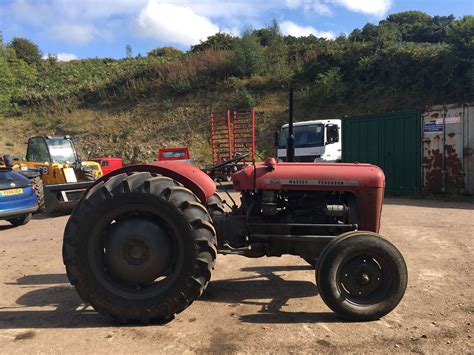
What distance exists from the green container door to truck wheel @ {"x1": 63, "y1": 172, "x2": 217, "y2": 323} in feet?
37.5

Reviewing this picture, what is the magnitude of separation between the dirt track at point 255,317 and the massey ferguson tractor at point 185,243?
24cm

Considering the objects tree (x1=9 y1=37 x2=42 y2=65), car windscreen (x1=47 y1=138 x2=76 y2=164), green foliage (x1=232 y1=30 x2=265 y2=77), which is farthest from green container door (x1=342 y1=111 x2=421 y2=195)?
tree (x1=9 y1=37 x2=42 y2=65)

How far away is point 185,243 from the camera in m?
4.10

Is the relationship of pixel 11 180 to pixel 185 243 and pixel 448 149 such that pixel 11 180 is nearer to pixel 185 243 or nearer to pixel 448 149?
pixel 185 243

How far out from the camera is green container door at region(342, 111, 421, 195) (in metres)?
14.0

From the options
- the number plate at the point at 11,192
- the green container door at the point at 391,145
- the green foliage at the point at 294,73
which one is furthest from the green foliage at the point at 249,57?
the number plate at the point at 11,192

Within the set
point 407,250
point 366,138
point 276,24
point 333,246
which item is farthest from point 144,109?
point 333,246

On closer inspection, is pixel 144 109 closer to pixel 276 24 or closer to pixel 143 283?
pixel 276 24

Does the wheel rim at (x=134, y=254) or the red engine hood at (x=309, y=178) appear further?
the red engine hood at (x=309, y=178)

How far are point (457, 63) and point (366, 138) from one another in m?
8.78

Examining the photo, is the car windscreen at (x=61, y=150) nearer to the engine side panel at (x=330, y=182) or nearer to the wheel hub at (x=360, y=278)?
the engine side panel at (x=330, y=182)

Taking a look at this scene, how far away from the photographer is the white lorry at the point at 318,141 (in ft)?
52.5

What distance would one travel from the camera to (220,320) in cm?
422

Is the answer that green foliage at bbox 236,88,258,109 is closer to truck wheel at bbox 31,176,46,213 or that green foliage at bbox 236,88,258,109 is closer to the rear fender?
truck wheel at bbox 31,176,46,213
